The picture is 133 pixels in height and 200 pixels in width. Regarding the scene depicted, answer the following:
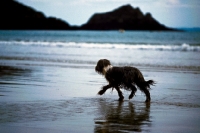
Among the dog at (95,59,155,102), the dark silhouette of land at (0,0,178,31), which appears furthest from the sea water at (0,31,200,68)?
the dark silhouette of land at (0,0,178,31)

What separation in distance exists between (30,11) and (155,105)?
109 meters

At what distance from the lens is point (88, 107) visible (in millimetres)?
8375

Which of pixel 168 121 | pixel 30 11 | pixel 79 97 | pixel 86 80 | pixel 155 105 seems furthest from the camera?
pixel 30 11

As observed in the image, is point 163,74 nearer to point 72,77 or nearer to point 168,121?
point 72,77

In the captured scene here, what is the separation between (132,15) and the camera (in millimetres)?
121875

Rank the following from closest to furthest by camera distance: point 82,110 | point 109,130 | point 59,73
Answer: point 109,130
point 82,110
point 59,73

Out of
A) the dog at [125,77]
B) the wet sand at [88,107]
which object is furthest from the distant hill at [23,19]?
the dog at [125,77]

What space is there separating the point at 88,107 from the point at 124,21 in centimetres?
12186

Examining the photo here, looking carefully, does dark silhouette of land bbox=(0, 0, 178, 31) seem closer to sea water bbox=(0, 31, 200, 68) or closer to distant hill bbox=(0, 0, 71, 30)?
distant hill bbox=(0, 0, 71, 30)

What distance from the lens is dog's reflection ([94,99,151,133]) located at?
6.43m

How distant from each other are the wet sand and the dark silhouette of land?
10475 cm

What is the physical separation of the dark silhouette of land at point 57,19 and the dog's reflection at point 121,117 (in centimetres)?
10789

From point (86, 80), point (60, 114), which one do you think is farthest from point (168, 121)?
point (86, 80)

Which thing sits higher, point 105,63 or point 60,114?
point 105,63
